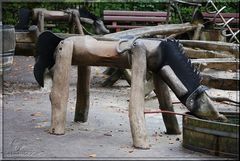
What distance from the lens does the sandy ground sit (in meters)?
5.38

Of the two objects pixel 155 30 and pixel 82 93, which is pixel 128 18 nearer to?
pixel 155 30

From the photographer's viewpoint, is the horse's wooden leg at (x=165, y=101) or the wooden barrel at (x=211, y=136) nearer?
the wooden barrel at (x=211, y=136)

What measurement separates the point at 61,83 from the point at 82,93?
92 cm

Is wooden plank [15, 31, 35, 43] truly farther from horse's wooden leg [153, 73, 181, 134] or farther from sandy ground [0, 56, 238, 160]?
horse's wooden leg [153, 73, 181, 134]

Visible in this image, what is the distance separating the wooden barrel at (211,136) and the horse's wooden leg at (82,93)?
5.82ft

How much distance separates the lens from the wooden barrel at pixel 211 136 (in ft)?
17.0

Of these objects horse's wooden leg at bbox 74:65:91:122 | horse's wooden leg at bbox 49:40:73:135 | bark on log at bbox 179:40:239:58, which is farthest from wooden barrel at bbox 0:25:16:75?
bark on log at bbox 179:40:239:58

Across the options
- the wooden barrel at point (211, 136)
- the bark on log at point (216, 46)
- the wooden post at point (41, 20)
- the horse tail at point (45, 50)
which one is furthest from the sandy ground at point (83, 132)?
the wooden post at point (41, 20)

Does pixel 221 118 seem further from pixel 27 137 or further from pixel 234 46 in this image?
pixel 234 46

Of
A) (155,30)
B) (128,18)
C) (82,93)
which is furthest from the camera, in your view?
(128,18)

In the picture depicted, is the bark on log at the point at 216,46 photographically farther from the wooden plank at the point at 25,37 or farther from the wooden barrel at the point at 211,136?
the wooden barrel at the point at 211,136

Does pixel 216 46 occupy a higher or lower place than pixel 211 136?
higher

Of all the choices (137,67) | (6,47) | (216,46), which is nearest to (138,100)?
(137,67)

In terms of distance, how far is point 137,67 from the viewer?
5.73 metres
